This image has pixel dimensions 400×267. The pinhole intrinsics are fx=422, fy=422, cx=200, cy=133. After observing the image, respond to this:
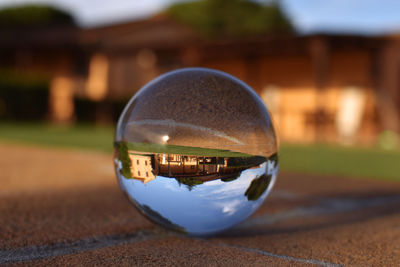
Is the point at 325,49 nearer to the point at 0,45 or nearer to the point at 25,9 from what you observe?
the point at 0,45

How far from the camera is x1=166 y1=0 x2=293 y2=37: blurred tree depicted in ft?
158

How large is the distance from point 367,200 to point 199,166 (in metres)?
2.57

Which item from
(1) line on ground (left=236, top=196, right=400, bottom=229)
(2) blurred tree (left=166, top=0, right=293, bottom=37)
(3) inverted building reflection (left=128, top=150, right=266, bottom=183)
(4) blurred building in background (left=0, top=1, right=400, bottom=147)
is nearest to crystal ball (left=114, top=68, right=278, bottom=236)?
(3) inverted building reflection (left=128, top=150, right=266, bottom=183)

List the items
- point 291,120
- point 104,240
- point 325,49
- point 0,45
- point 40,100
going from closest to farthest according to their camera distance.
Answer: point 104,240, point 325,49, point 291,120, point 40,100, point 0,45

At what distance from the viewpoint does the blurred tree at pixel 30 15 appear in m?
46.1

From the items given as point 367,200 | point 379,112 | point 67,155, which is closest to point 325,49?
point 379,112

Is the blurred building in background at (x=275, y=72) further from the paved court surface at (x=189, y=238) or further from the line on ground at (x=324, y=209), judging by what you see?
the paved court surface at (x=189, y=238)

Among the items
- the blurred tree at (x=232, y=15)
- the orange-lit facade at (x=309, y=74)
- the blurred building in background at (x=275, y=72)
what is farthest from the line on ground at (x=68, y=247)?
the blurred tree at (x=232, y=15)

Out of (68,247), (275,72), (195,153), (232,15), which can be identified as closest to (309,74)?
(275,72)

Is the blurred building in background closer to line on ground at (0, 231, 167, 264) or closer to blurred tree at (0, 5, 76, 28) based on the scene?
line on ground at (0, 231, 167, 264)

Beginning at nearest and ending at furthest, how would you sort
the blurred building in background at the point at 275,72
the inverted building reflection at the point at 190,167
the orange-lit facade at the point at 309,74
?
the inverted building reflection at the point at 190,167, the orange-lit facade at the point at 309,74, the blurred building in background at the point at 275,72

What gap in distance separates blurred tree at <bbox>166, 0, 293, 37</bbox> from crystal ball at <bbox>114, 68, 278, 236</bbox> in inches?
1840

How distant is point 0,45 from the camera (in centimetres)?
2436

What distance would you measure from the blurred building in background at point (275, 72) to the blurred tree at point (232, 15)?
23.2 m
